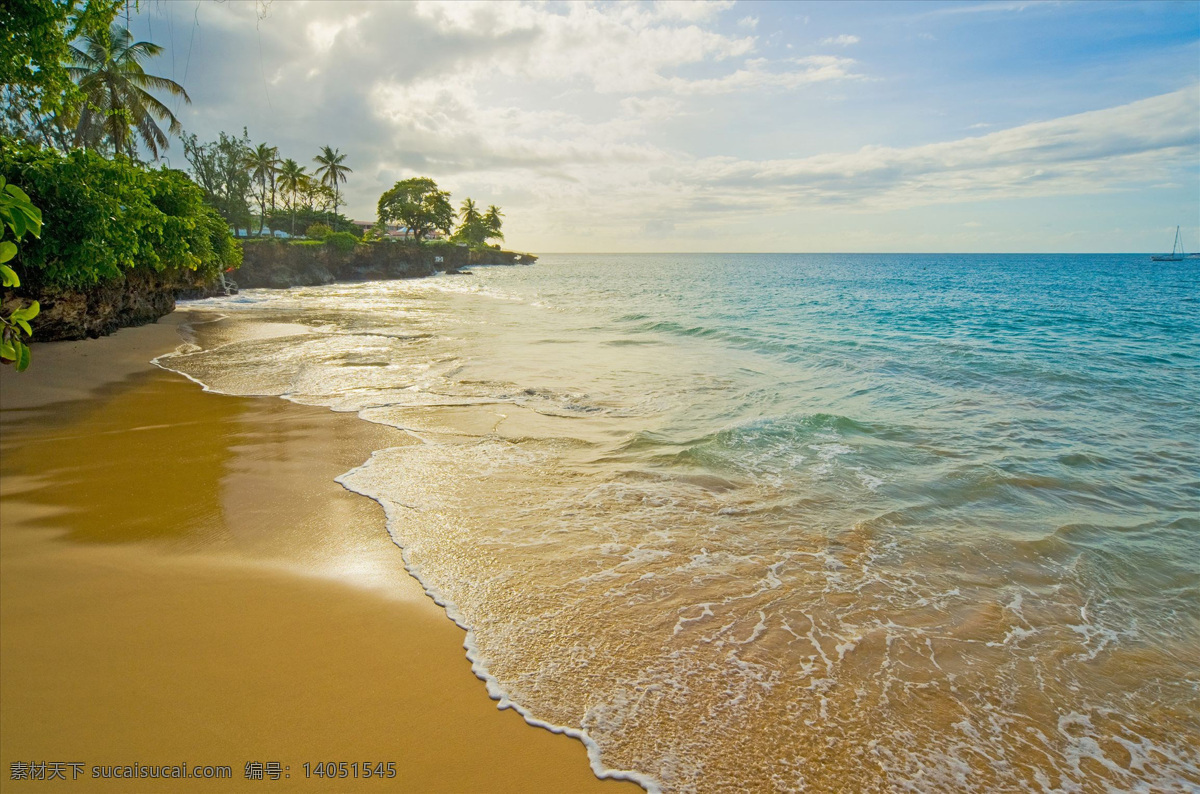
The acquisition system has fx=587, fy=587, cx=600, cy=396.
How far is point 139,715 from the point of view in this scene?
10.6 feet

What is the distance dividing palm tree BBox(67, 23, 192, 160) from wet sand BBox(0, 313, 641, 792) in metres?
29.9

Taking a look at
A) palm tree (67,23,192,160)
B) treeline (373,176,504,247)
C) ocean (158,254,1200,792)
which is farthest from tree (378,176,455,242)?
ocean (158,254,1200,792)

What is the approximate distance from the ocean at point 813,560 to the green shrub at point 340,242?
47.7 metres

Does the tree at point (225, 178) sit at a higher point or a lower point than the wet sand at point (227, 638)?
higher

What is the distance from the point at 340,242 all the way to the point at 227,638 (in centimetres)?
6021

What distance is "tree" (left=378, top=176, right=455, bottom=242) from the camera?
82750 millimetres

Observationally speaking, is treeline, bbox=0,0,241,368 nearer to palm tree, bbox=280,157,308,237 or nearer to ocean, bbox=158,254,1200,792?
ocean, bbox=158,254,1200,792

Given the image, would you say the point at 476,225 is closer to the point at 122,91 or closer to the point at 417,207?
the point at 417,207

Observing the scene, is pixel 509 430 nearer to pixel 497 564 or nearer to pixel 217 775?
pixel 497 564

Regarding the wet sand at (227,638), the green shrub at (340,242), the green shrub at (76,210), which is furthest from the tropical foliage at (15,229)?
the green shrub at (340,242)

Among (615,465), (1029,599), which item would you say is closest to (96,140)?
(615,465)

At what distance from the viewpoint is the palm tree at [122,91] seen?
27391 mm

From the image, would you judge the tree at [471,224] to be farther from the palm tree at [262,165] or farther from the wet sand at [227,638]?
the wet sand at [227,638]

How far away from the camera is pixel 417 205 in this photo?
270ft
